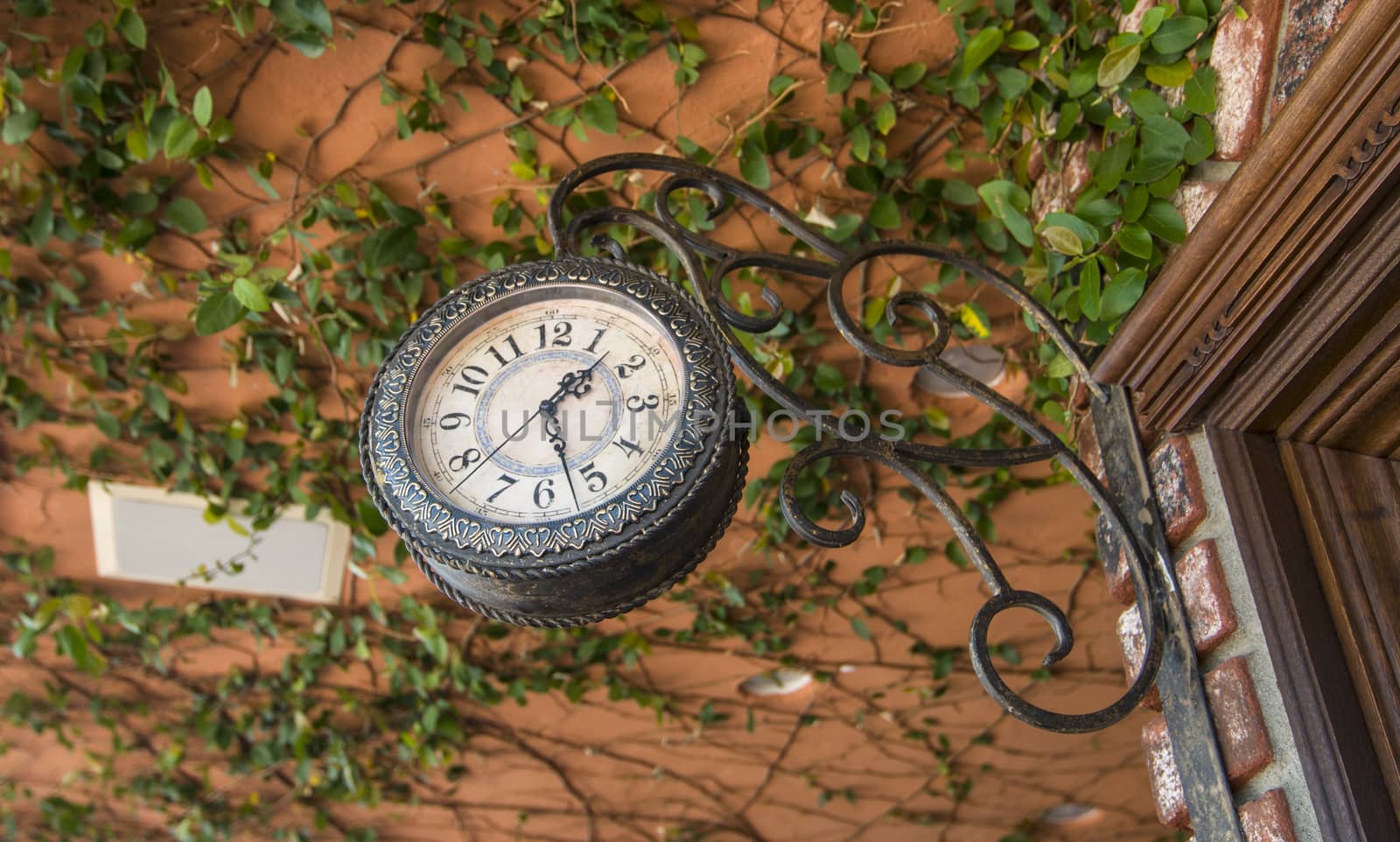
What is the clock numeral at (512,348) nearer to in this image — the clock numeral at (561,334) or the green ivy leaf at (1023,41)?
the clock numeral at (561,334)

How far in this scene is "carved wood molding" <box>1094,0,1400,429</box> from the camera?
829 millimetres

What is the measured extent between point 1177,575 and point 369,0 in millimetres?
1211

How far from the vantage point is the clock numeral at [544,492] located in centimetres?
100

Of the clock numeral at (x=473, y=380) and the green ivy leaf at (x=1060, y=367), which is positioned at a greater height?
the green ivy leaf at (x=1060, y=367)

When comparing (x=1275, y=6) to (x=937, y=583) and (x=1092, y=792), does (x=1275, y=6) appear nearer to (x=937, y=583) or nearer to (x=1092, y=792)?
(x=937, y=583)

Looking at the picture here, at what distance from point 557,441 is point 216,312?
65 centimetres

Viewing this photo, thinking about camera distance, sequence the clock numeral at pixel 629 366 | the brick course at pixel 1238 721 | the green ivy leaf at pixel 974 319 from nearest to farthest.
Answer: the brick course at pixel 1238 721, the clock numeral at pixel 629 366, the green ivy leaf at pixel 974 319

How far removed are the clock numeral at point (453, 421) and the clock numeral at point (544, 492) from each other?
10 cm

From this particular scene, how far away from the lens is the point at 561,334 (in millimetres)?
1079

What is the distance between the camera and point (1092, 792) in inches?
104

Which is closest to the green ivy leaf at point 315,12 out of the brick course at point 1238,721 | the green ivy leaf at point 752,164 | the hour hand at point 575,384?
the green ivy leaf at point 752,164

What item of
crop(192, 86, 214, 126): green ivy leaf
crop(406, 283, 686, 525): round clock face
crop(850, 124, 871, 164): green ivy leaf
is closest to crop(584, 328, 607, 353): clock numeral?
crop(406, 283, 686, 525): round clock face

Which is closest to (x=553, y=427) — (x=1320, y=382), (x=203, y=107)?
(x=1320, y=382)

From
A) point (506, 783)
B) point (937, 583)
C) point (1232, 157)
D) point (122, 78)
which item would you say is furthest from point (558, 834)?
point (1232, 157)
